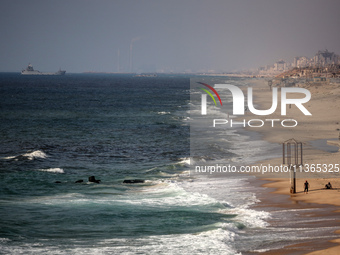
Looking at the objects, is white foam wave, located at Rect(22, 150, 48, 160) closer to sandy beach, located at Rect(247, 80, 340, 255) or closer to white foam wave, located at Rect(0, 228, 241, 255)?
sandy beach, located at Rect(247, 80, 340, 255)

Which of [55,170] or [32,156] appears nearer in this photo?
[55,170]

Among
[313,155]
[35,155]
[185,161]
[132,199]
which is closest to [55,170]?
[35,155]

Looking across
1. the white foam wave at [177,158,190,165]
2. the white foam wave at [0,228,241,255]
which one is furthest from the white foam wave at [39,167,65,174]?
the white foam wave at [0,228,241,255]

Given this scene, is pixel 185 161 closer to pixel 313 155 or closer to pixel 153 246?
pixel 313 155

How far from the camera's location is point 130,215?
2291 centimetres

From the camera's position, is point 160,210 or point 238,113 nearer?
point 160,210

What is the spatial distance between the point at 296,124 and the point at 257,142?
1252cm

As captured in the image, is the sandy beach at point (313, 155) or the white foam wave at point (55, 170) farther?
the white foam wave at point (55, 170)

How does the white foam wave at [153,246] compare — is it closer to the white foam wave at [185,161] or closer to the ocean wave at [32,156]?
the white foam wave at [185,161]

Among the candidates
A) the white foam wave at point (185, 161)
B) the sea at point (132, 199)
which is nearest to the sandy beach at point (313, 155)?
the sea at point (132, 199)

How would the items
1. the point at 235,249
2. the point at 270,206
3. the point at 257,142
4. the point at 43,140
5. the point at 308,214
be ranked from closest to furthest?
the point at 235,249, the point at 308,214, the point at 270,206, the point at 257,142, the point at 43,140

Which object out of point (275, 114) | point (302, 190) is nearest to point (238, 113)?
point (275, 114)

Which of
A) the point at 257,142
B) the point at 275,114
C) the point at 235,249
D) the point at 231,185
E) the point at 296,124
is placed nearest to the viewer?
the point at 235,249

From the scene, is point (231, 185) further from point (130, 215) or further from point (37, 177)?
point (37, 177)
